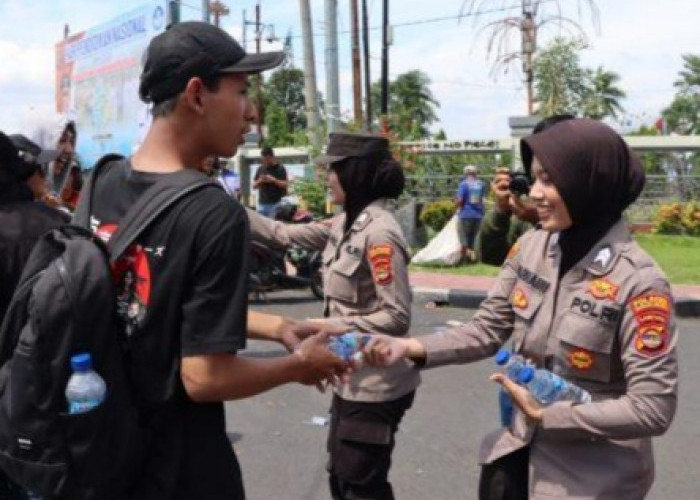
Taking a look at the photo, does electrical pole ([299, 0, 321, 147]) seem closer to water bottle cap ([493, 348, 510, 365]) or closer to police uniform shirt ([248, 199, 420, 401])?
police uniform shirt ([248, 199, 420, 401])

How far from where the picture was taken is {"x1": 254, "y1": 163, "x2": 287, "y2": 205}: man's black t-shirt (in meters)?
13.0

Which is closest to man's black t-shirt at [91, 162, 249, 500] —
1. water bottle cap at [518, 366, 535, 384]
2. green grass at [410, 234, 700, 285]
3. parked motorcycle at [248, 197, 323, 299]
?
water bottle cap at [518, 366, 535, 384]

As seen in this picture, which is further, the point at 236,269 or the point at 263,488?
the point at 263,488

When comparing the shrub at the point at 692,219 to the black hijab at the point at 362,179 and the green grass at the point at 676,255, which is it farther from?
the black hijab at the point at 362,179

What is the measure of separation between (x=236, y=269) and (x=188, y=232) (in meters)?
0.12

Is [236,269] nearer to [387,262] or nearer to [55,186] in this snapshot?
[387,262]

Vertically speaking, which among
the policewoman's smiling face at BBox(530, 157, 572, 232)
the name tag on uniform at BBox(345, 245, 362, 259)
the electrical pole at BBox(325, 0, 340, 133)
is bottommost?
the name tag on uniform at BBox(345, 245, 362, 259)

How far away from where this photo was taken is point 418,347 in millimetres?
2699

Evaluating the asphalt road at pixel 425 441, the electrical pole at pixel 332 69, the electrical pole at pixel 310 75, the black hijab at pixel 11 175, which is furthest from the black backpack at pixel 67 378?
the electrical pole at pixel 310 75

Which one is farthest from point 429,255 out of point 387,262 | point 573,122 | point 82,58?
point 573,122

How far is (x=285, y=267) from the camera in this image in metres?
11.1

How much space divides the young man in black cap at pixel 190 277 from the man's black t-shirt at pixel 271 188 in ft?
36.2

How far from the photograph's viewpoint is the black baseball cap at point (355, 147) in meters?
3.69

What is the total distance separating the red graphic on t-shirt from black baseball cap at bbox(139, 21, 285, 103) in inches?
14.2
